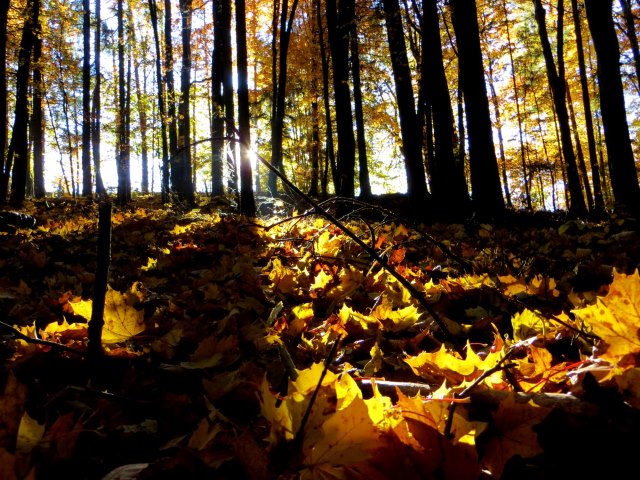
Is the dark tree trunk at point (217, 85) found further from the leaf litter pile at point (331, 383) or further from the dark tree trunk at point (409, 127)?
the leaf litter pile at point (331, 383)

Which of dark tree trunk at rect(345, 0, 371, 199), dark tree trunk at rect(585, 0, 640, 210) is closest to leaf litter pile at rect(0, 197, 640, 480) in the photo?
dark tree trunk at rect(585, 0, 640, 210)

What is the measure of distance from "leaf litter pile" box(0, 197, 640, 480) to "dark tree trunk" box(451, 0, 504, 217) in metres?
3.97

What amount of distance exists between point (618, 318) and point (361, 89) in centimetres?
1649

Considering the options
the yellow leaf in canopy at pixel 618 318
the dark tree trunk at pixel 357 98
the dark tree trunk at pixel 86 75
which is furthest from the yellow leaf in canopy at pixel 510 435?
the dark tree trunk at pixel 86 75

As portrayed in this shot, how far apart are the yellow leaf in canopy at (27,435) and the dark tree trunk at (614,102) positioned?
23.8 feet

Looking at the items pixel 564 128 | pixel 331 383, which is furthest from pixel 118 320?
pixel 564 128

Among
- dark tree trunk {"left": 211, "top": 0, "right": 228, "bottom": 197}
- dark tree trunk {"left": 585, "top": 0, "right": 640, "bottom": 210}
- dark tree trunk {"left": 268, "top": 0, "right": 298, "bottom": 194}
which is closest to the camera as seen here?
dark tree trunk {"left": 585, "top": 0, "right": 640, "bottom": 210}

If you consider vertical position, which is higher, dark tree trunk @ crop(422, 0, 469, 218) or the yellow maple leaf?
dark tree trunk @ crop(422, 0, 469, 218)

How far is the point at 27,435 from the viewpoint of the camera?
701mm

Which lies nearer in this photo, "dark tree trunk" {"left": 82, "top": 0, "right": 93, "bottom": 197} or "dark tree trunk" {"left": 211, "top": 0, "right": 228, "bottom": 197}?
"dark tree trunk" {"left": 211, "top": 0, "right": 228, "bottom": 197}

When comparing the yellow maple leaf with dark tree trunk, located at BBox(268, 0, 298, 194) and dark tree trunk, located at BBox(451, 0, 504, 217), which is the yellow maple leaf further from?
dark tree trunk, located at BBox(268, 0, 298, 194)

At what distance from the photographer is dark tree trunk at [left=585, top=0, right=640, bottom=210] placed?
6039 millimetres

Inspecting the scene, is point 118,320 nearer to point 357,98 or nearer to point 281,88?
point 357,98

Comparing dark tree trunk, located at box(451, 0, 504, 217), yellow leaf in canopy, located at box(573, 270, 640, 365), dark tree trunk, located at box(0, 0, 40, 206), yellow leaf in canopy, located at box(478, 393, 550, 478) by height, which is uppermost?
dark tree trunk, located at box(0, 0, 40, 206)
